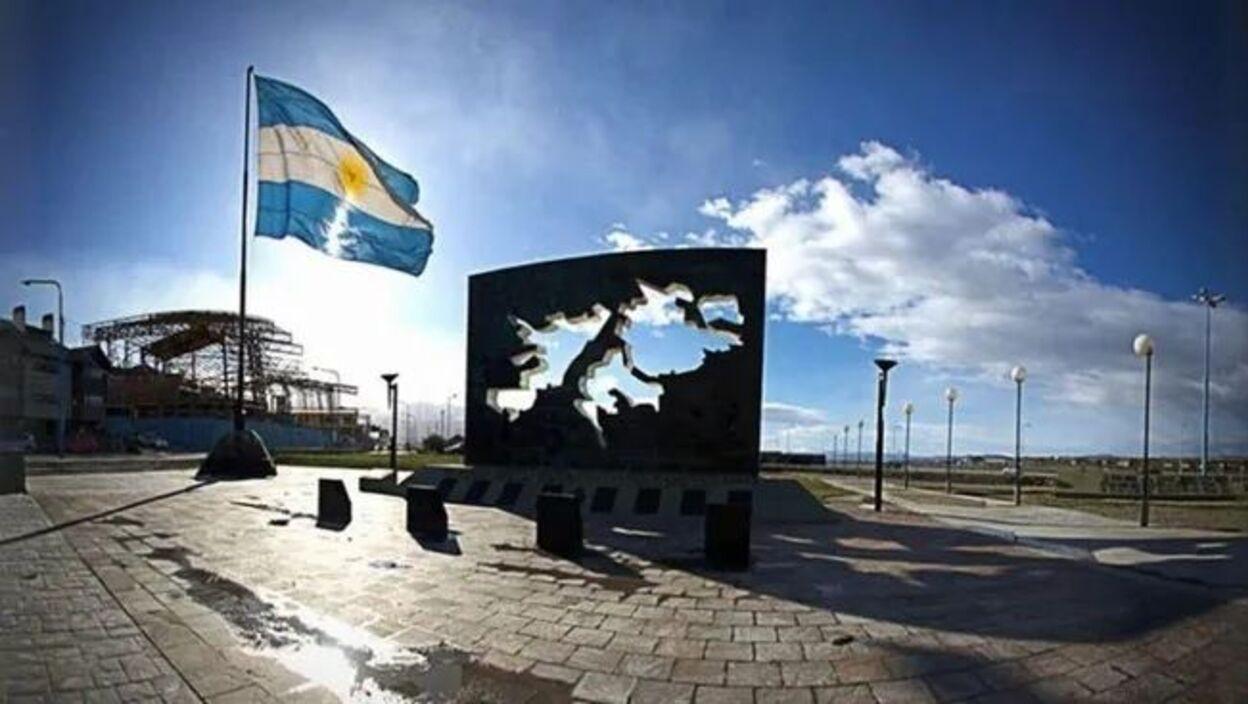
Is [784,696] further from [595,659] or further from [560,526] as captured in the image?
[560,526]

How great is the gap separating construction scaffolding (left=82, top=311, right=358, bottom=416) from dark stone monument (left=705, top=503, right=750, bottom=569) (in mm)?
56861

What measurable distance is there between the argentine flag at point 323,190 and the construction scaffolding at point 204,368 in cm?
4525

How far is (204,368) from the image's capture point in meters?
70.3

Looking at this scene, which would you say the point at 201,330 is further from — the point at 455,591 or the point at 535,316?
the point at 455,591

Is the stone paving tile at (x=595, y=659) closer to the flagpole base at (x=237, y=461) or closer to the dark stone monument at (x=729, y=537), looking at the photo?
Result: the dark stone monument at (x=729, y=537)

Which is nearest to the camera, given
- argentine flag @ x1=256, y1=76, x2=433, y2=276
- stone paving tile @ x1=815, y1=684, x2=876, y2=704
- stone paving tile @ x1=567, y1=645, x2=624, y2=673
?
stone paving tile @ x1=815, y1=684, x2=876, y2=704

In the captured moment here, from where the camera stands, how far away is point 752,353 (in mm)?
14359

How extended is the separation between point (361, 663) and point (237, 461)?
56.8 ft

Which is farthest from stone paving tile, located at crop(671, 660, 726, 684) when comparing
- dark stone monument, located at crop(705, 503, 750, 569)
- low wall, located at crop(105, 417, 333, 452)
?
low wall, located at crop(105, 417, 333, 452)

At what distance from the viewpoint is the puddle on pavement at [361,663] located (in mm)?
4262

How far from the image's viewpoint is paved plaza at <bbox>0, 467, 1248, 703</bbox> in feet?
14.2

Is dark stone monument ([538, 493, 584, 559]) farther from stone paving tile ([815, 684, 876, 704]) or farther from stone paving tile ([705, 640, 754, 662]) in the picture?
stone paving tile ([815, 684, 876, 704])

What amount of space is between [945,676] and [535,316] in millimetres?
13623

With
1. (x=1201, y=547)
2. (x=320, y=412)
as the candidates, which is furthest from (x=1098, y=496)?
(x=320, y=412)
